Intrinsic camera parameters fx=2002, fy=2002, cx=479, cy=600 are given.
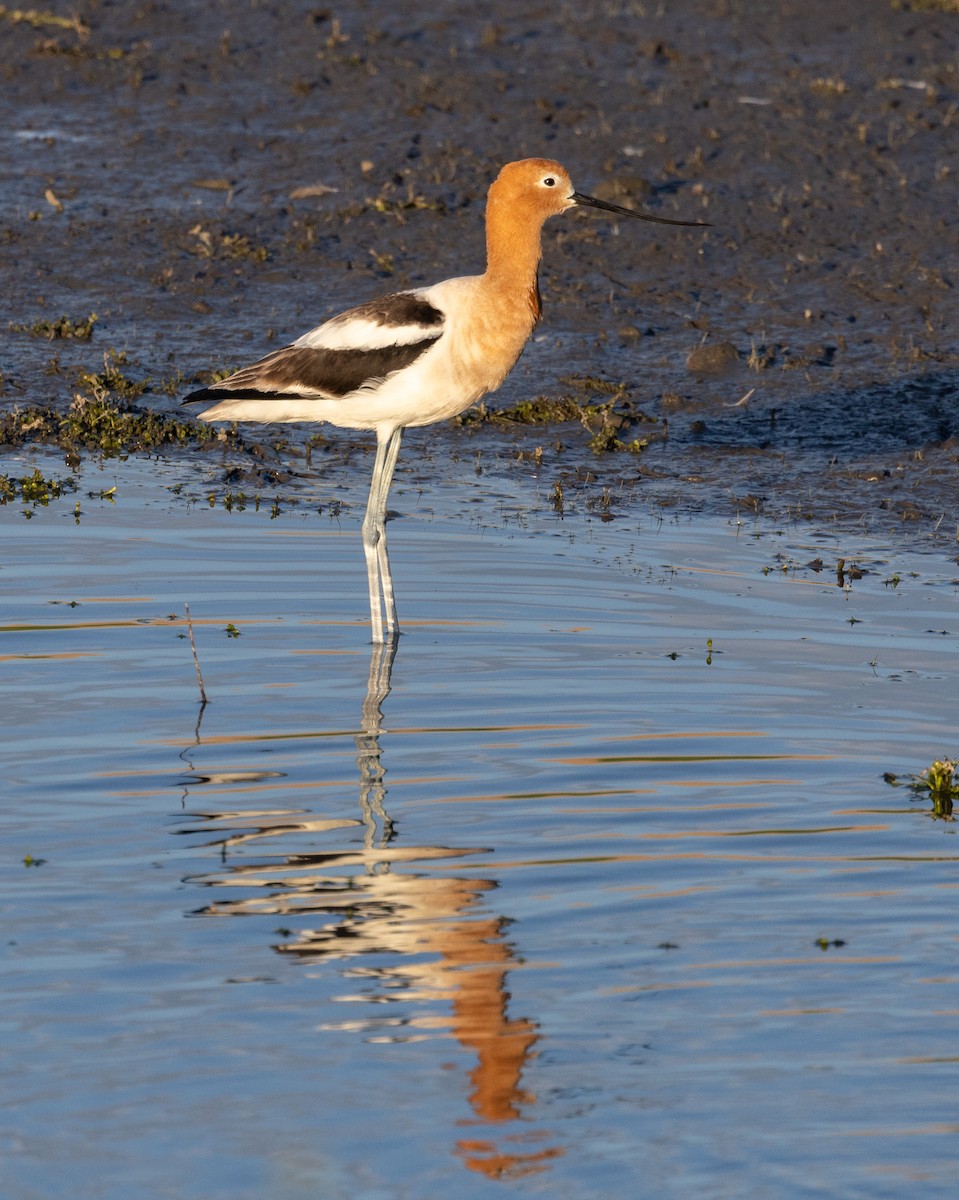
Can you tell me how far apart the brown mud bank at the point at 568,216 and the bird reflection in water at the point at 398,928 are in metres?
4.55

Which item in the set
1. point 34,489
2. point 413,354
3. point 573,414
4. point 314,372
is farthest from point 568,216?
point 413,354

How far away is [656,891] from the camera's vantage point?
5688mm

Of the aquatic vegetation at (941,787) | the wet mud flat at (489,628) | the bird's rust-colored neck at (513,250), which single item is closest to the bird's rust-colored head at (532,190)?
the bird's rust-colored neck at (513,250)

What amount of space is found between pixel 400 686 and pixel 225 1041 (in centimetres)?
283

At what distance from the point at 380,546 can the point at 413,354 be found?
2.80 ft

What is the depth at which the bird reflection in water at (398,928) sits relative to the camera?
461cm

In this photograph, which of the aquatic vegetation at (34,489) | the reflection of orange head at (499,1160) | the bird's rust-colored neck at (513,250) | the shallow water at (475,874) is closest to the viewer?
the reflection of orange head at (499,1160)

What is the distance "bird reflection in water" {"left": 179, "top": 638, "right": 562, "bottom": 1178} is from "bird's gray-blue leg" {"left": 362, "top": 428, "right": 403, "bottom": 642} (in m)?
1.51

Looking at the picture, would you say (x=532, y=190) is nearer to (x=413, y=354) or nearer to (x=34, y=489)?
(x=413, y=354)

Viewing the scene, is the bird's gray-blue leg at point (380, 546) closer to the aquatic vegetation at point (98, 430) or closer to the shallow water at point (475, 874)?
the shallow water at point (475, 874)

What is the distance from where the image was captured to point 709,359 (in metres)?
12.0

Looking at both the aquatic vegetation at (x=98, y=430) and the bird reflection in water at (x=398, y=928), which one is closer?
the bird reflection in water at (x=398, y=928)

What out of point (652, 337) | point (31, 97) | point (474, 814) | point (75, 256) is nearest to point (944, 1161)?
point (474, 814)

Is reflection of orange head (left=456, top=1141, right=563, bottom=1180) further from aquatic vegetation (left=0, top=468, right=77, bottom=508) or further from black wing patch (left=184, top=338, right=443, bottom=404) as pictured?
aquatic vegetation (left=0, top=468, right=77, bottom=508)
